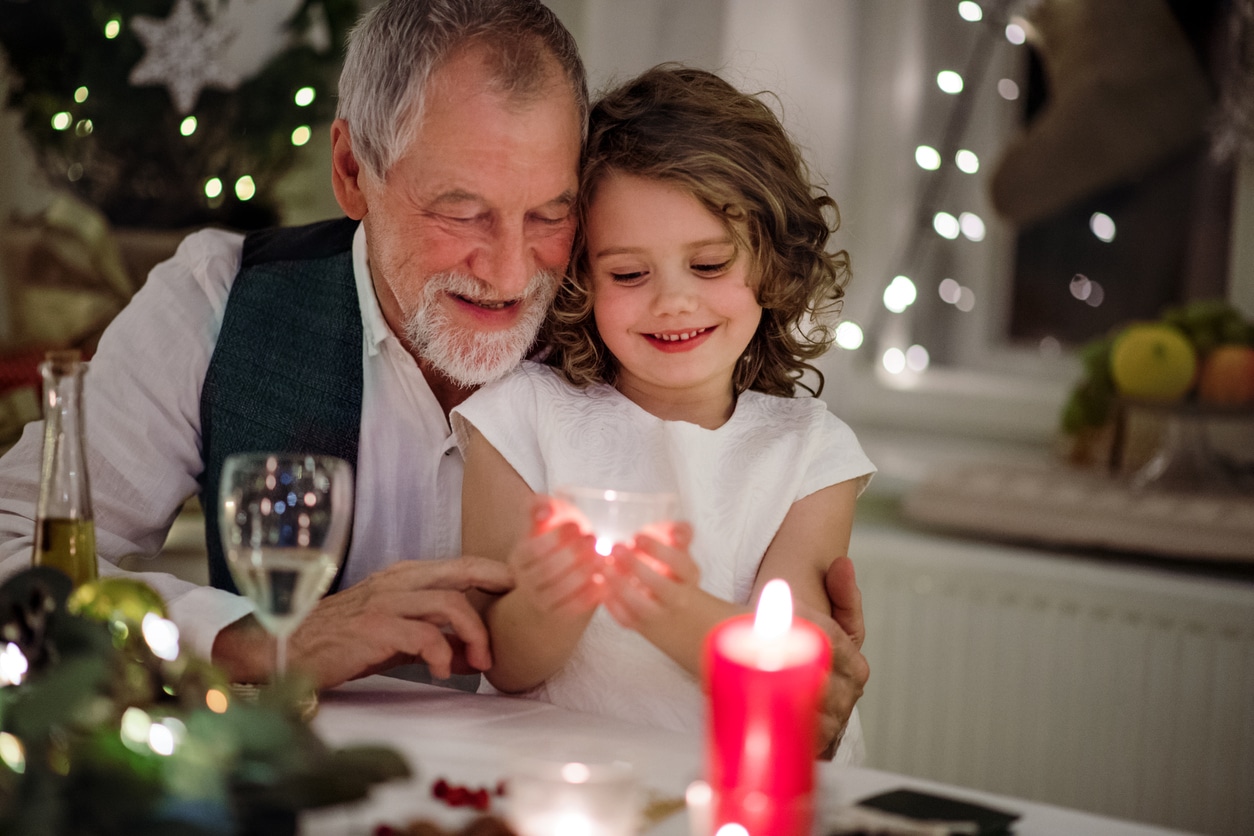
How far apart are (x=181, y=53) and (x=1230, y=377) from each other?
232 centimetres

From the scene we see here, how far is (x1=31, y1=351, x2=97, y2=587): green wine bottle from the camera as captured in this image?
1087mm

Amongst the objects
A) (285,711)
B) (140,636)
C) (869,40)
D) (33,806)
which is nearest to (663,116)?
(140,636)

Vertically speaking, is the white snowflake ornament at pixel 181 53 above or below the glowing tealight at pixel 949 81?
below

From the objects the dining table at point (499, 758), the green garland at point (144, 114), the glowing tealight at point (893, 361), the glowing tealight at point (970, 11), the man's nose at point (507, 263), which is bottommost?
the dining table at point (499, 758)

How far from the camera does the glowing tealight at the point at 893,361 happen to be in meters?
3.23

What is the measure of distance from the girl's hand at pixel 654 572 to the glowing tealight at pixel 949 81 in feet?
7.78

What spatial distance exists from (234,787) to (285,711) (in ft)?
0.19

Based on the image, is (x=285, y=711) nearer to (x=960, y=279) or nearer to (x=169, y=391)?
(x=169, y=391)

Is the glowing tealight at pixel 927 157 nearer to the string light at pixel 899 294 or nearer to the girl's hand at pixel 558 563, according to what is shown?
the string light at pixel 899 294

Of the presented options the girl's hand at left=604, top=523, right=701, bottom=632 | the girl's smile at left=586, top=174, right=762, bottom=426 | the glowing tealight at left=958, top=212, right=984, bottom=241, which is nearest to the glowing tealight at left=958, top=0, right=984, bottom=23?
the glowing tealight at left=958, top=212, right=984, bottom=241

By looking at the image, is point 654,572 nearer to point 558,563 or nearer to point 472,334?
point 558,563

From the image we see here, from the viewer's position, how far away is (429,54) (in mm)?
1537

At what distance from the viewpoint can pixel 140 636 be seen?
3.45 ft

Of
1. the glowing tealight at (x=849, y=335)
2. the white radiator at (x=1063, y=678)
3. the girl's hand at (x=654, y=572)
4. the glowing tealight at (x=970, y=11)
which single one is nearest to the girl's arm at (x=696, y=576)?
→ the girl's hand at (x=654, y=572)
